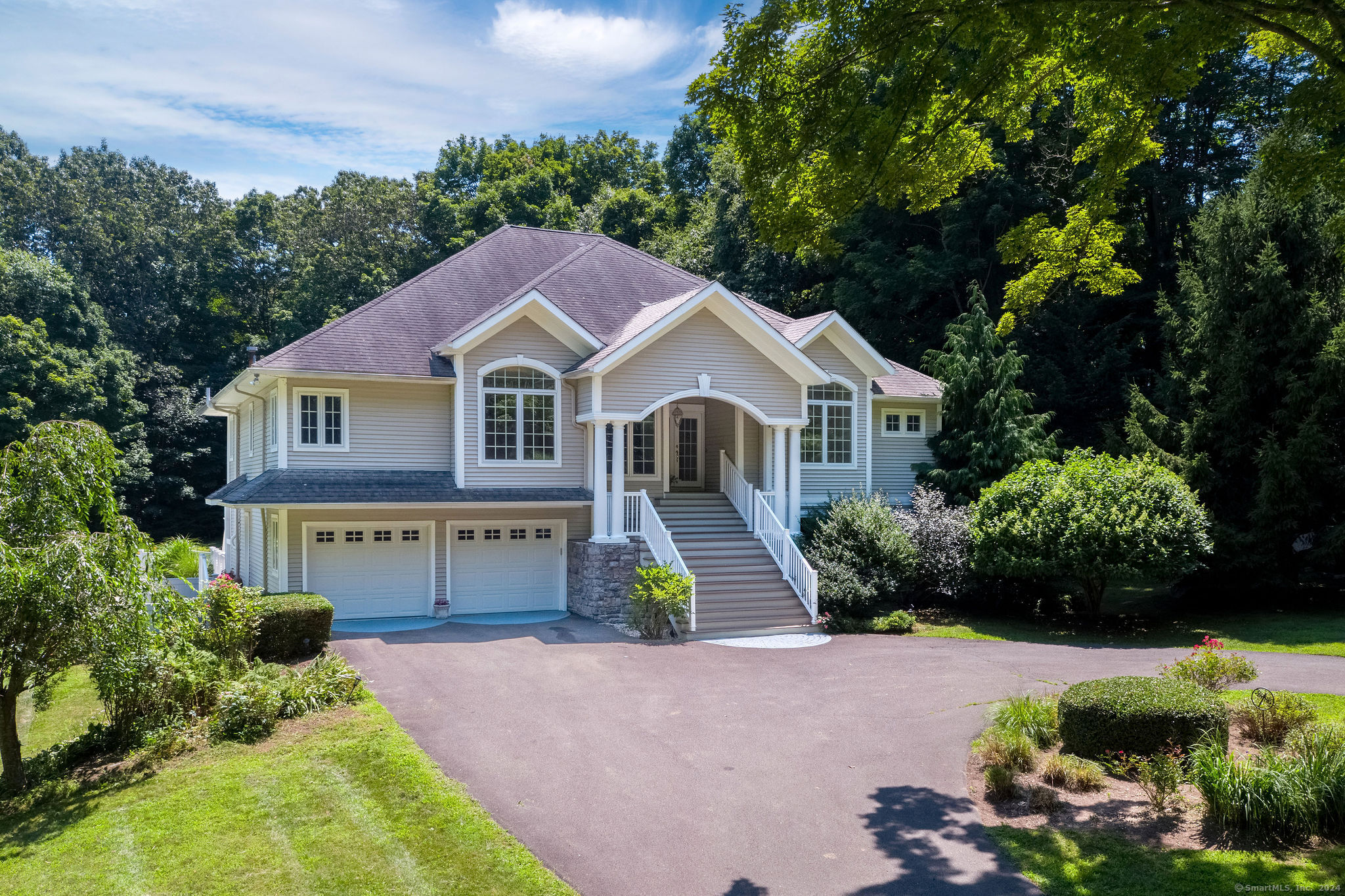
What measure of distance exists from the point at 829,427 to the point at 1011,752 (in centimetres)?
1421

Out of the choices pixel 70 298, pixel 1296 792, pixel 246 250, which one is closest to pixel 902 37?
pixel 1296 792

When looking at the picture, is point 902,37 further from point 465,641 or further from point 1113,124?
point 465,641

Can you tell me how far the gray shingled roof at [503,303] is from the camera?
59.0 ft

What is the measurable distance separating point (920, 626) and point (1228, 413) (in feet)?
27.4

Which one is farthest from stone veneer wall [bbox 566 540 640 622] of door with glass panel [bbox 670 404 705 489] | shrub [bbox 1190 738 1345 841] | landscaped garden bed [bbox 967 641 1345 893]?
shrub [bbox 1190 738 1345 841]

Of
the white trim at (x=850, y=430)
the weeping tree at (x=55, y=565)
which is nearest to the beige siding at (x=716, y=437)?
the white trim at (x=850, y=430)

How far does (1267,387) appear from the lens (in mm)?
18797

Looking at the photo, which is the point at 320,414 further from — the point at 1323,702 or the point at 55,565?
the point at 1323,702

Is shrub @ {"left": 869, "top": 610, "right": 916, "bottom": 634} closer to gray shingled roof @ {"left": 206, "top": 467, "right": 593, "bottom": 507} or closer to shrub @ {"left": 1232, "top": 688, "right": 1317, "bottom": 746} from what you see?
gray shingled roof @ {"left": 206, "top": 467, "right": 593, "bottom": 507}

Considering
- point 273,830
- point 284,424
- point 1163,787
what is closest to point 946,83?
point 1163,787

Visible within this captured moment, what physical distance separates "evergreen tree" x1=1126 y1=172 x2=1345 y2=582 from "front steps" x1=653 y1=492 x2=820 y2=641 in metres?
9.06

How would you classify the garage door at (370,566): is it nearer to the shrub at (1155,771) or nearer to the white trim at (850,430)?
the white trim at (850,430)

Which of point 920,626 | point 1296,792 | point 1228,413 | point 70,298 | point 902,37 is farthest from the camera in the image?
point 70,298

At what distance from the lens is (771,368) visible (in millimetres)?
19594
